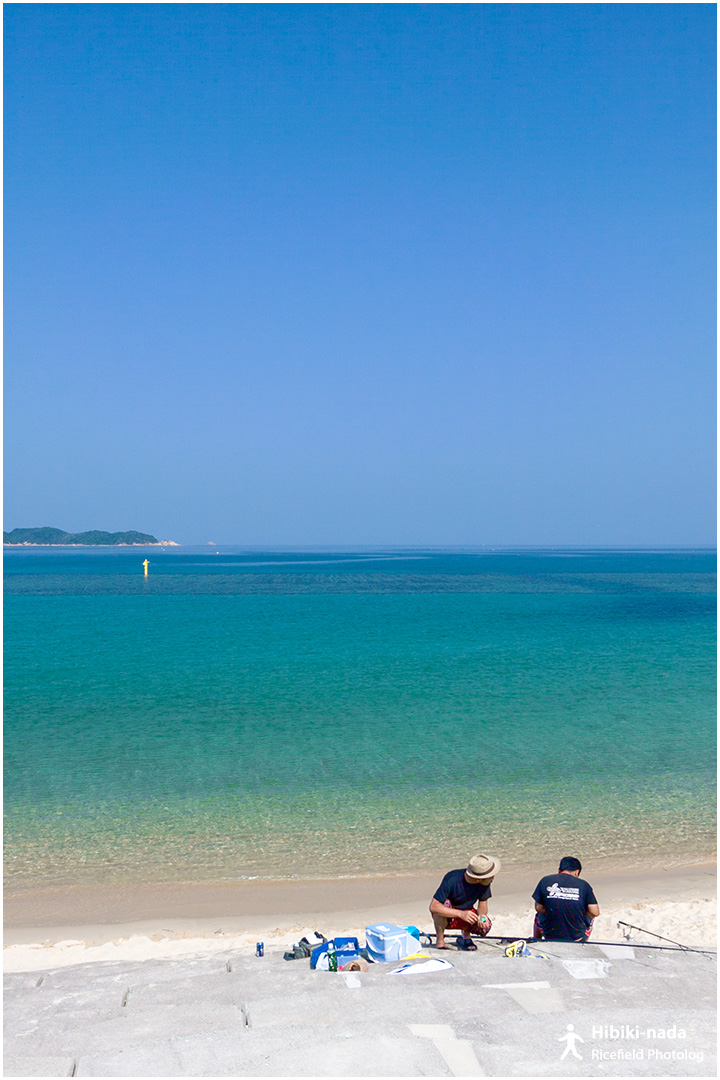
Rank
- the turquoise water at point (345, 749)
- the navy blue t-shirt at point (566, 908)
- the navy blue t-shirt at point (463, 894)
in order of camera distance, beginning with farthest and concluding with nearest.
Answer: the turquoise water at point (345, 749), the navy blue t-shirt at point (463, 894), the navy blue t-shirt at point (566, 908)

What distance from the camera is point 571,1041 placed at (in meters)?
Result: 5.79

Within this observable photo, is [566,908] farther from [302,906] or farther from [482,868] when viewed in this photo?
[302,906]

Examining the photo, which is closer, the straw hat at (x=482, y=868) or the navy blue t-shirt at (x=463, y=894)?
the straw hat at (x=482, y=868)

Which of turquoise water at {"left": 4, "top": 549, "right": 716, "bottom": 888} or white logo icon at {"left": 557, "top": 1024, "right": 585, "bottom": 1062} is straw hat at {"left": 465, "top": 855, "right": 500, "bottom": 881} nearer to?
white logo icon at {"left": 557, "top": 1024, "right": 585, "bottom": 1062}

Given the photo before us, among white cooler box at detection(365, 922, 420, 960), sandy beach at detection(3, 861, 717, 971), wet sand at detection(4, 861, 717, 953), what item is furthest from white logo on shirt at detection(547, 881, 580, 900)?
wet sand at detection(4, 861, 717, 953)

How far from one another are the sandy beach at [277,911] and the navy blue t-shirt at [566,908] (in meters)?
1.65

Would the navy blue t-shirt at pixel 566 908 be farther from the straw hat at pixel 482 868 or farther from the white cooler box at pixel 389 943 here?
the white cooler box at pixel 389 943

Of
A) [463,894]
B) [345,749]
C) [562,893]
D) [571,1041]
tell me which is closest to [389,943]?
[463,894]

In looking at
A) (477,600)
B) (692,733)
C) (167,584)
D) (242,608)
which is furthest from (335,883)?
(167,584)

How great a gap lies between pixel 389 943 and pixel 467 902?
1260 mm

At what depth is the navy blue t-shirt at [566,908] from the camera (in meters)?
8.38

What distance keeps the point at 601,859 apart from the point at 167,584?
94126 millimetres

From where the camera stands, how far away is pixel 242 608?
6538cm

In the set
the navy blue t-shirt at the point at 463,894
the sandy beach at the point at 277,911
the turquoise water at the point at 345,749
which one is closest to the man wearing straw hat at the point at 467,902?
the navy blue t-shirt at the point at 463,894
